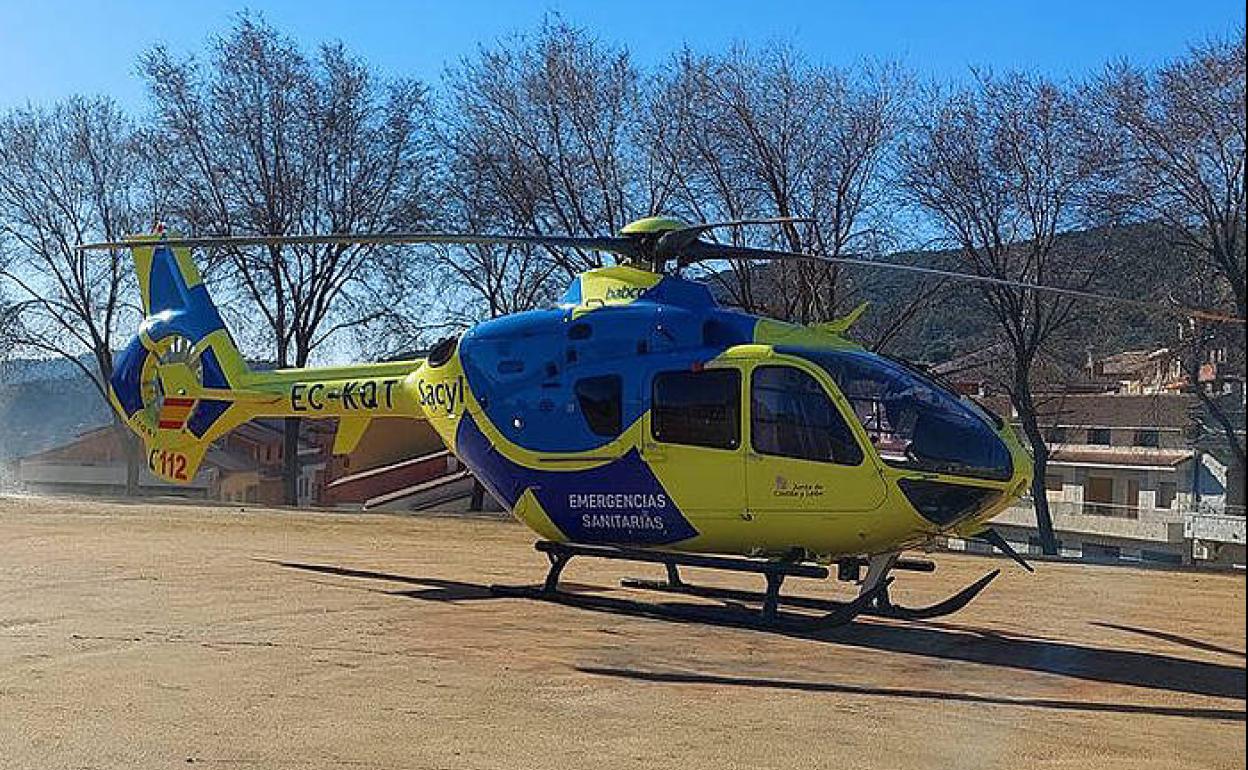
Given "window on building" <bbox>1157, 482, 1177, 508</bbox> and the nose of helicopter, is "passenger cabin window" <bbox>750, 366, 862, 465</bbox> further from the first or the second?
"window on building" <bbox>1157, 482, 1177, 508</bbox>

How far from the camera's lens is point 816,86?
80.6 ft

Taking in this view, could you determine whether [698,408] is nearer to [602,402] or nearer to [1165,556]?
[602,402]

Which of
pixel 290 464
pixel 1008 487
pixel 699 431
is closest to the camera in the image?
pixel 1008 487

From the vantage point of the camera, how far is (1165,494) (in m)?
5.09

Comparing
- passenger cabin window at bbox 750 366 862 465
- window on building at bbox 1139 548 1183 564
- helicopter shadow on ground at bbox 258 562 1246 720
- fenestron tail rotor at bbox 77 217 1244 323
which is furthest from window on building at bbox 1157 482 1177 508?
fenestron tail rotor at bbox 77 217 1244 323

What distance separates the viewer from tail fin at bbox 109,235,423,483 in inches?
570

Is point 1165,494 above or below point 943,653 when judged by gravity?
above

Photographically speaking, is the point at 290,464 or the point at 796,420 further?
the point at 290,464

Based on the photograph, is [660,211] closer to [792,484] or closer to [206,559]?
[206,559]

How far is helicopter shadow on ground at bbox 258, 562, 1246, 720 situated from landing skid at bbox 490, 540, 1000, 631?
0.03 metres

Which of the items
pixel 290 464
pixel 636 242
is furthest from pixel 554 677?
pixel 290 464

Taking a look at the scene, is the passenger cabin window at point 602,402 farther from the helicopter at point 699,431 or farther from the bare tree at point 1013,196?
the bare tree at point 1013,196

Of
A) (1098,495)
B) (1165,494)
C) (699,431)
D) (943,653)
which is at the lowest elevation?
(943,653)

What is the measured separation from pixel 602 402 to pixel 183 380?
6.30 m
